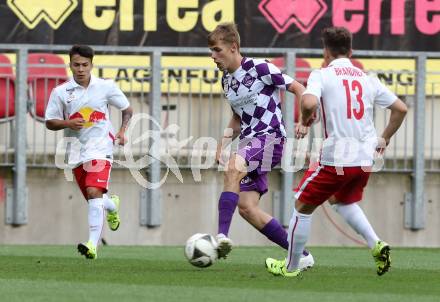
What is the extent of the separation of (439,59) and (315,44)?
1489 millimetres

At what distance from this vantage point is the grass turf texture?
8.26m

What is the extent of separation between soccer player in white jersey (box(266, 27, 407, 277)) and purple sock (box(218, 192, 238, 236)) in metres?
0.74

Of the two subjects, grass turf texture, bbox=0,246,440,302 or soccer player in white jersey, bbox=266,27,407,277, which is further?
soccer player in white jersey, bbox=266,27,407,277

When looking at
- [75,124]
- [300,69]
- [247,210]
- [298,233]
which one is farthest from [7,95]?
[298,233]

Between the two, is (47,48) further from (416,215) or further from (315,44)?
(416,215)

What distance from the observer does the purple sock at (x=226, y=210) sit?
10156 millimetres

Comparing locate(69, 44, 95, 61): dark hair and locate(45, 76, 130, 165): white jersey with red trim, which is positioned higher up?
locate(69, 44, 95, 61): dark hair

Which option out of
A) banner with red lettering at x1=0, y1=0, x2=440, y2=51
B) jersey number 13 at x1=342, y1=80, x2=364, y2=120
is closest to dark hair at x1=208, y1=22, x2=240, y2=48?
jersey number 13 at x1=342, y1=80, x2=364, y2=120

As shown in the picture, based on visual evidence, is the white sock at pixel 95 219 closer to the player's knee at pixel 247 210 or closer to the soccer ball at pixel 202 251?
the player's knee at pixel 247 210

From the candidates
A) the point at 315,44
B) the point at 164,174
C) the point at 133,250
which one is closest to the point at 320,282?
the point at 133,250

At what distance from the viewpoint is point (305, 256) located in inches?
405

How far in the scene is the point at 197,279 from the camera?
9.50 meters

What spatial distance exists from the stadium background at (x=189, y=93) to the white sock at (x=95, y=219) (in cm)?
364

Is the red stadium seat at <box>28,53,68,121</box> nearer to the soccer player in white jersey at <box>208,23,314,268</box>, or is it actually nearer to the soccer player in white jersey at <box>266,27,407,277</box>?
the soccer player in white jersey at <box>208,23,314,268</box>
